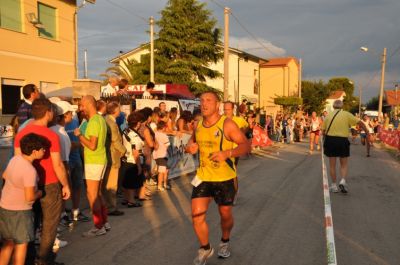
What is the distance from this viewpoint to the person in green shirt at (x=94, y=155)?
5.42m

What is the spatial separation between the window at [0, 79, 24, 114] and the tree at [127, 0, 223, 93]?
15.1 m

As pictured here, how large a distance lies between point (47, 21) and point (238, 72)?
29122 mm

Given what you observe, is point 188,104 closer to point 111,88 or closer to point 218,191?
point 111,88

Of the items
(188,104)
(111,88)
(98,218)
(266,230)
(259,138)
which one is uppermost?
(111,88)

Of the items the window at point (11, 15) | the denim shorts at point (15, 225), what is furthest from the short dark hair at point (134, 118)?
the window at point (11, 15)

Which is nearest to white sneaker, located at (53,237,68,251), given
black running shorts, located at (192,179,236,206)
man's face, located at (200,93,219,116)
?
black running shorts, located at (192,179,236,206)

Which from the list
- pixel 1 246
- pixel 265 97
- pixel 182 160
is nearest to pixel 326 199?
pixel 182 160

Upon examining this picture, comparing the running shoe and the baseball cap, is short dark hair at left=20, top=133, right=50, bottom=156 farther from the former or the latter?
the running shoe

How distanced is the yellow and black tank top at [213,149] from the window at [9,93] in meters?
14.1

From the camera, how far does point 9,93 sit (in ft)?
55.0

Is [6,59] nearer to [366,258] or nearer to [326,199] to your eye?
[326,199]

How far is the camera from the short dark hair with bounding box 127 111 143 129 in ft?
23.9

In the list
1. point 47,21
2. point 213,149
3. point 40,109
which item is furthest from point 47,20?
point 213,149

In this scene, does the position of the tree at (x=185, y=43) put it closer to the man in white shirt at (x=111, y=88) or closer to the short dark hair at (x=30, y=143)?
the man in white shirt at (x=111, y=88)
